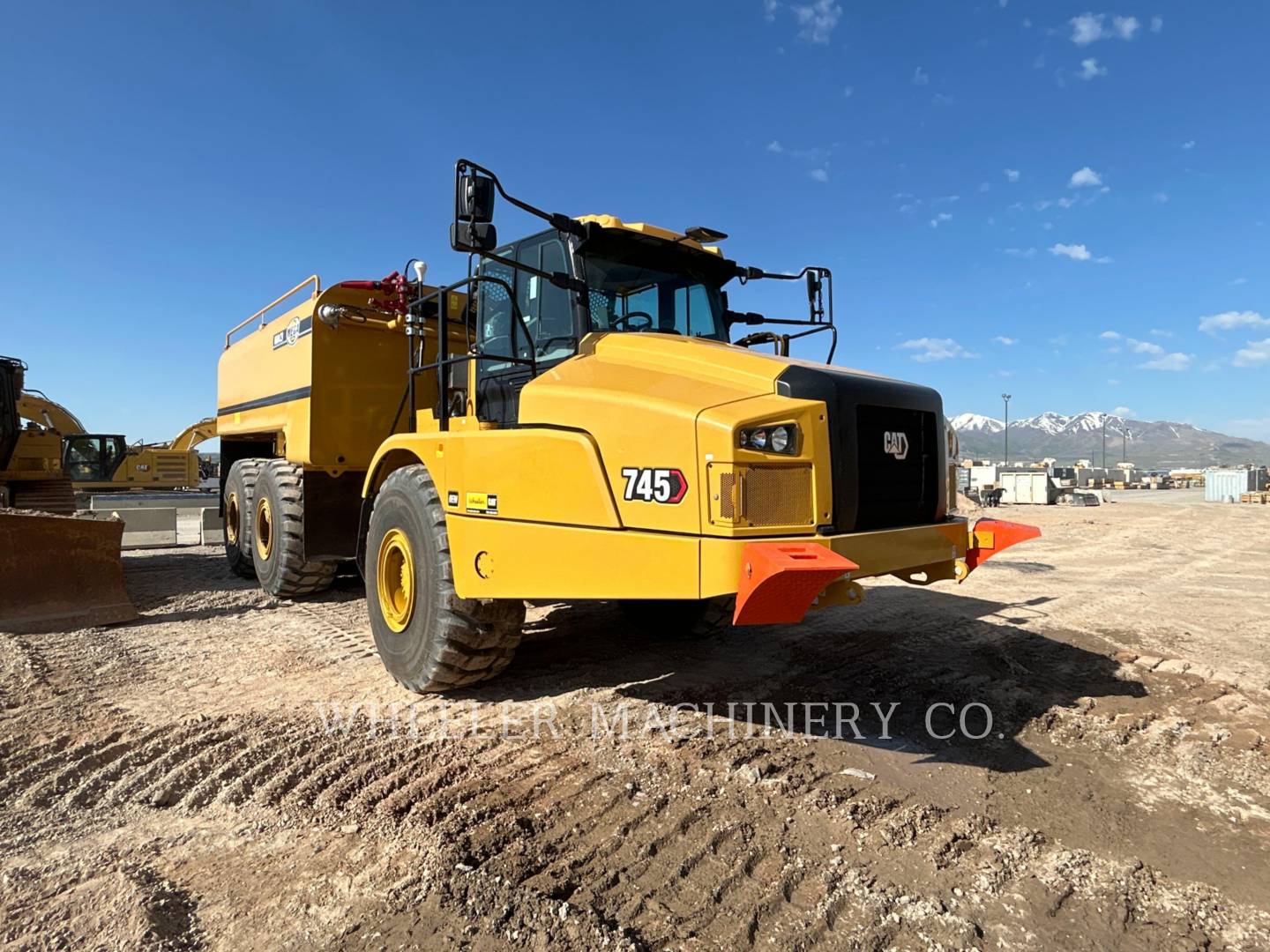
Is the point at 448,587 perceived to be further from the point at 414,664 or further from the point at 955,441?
the point at 955,441

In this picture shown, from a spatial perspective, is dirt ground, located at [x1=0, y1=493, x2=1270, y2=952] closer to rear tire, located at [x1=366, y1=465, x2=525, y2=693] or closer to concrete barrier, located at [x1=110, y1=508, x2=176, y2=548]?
rear tire, located at [x1=366, y1=465, x2=525, y2=693]

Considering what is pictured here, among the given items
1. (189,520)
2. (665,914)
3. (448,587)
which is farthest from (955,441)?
(189,520)

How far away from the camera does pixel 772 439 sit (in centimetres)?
309

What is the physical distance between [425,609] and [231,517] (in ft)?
18.7

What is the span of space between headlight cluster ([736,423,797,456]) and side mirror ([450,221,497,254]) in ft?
5.02

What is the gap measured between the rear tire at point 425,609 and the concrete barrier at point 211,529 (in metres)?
8.69

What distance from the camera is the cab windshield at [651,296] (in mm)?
4082

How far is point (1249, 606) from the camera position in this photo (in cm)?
757

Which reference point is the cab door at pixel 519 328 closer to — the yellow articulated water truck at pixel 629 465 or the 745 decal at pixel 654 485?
the yellow articulated water truck at pixel 629 465

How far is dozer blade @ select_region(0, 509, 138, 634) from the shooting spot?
5.85 m

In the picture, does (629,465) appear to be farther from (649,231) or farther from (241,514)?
(241,514)

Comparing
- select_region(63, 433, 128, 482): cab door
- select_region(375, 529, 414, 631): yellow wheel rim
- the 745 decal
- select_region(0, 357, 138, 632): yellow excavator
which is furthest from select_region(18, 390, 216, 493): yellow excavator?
the 745 decal

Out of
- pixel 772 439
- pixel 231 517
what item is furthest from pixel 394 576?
pixel 231 517

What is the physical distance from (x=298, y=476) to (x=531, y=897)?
5.42 m
